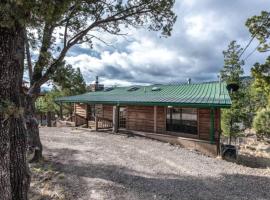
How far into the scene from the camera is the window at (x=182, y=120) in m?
14.5

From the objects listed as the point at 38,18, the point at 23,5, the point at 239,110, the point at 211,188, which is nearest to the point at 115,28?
the point at 38,18

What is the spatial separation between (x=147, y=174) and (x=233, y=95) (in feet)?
53.2

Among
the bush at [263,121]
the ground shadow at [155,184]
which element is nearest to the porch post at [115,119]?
the ground shadow at [155,184]

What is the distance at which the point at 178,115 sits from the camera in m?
15.1

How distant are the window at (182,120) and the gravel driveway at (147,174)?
2508mm

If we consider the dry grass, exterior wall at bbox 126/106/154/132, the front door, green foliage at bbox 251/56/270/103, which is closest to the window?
exterior wall at bbox 126/106/154/132

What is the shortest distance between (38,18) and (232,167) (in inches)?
362

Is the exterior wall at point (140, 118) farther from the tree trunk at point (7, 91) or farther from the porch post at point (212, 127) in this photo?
the tree trunk at point (7, 91)

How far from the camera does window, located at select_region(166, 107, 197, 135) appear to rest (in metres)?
14.5

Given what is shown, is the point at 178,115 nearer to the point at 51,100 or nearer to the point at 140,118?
the point at 140,118

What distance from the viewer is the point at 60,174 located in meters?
7.90

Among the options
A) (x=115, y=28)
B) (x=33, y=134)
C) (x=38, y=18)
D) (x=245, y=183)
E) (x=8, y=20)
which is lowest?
(x=245, y=183)

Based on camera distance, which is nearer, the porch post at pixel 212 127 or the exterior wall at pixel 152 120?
the porch post at pixel 212 127

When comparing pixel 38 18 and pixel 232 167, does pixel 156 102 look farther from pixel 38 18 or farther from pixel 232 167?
pixel 38 18
